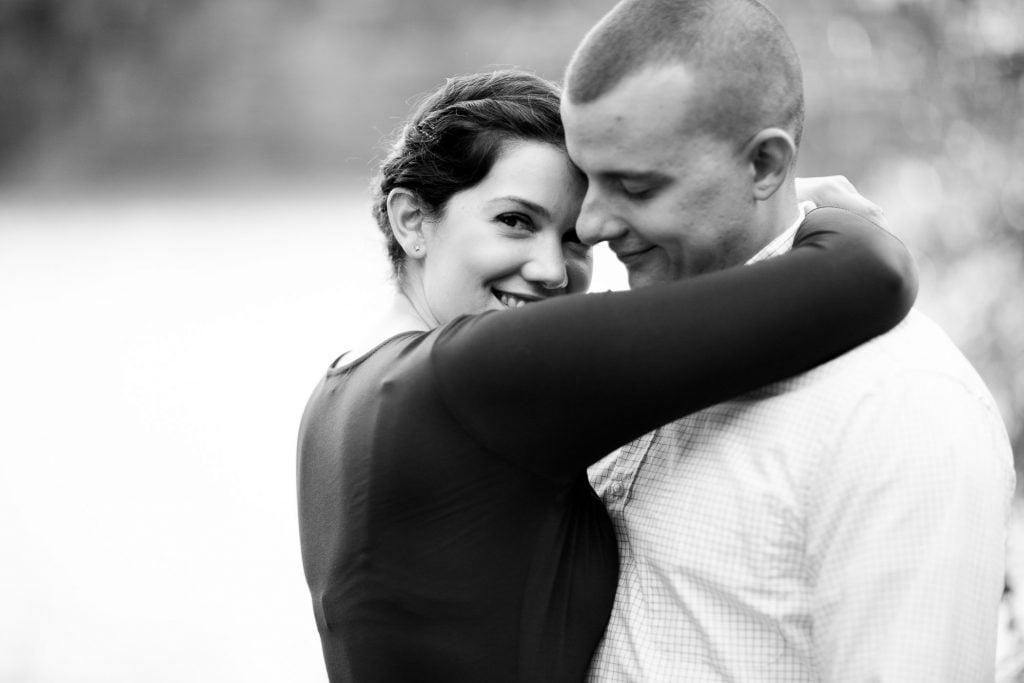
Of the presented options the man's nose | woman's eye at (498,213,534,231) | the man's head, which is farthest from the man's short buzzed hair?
woman's eye at (498,213,534,231)

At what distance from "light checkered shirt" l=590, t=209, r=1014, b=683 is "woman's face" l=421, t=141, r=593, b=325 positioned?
36cm

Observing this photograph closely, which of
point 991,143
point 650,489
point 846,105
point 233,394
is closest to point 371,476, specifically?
point 650,489

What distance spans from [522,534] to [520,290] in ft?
1.40

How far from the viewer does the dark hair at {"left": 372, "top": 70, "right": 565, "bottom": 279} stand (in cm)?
170

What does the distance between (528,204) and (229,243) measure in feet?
24.0

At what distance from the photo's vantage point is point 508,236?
1.70 metres

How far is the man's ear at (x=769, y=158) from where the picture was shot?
147 cm

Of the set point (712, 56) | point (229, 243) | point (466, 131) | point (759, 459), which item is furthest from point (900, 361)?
point (229, 243)

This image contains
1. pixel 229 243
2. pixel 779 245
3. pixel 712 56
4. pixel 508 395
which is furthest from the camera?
pixel 229 243

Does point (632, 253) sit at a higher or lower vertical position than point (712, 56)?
lower

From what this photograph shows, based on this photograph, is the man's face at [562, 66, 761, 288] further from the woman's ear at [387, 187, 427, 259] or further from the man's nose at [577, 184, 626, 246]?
the woman's ear at [387, 187, 427, 259]

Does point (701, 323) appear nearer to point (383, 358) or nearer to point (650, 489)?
point (650, 489)

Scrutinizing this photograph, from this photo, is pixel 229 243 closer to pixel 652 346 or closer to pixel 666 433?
pixel 666 433

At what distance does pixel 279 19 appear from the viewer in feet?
26.6
